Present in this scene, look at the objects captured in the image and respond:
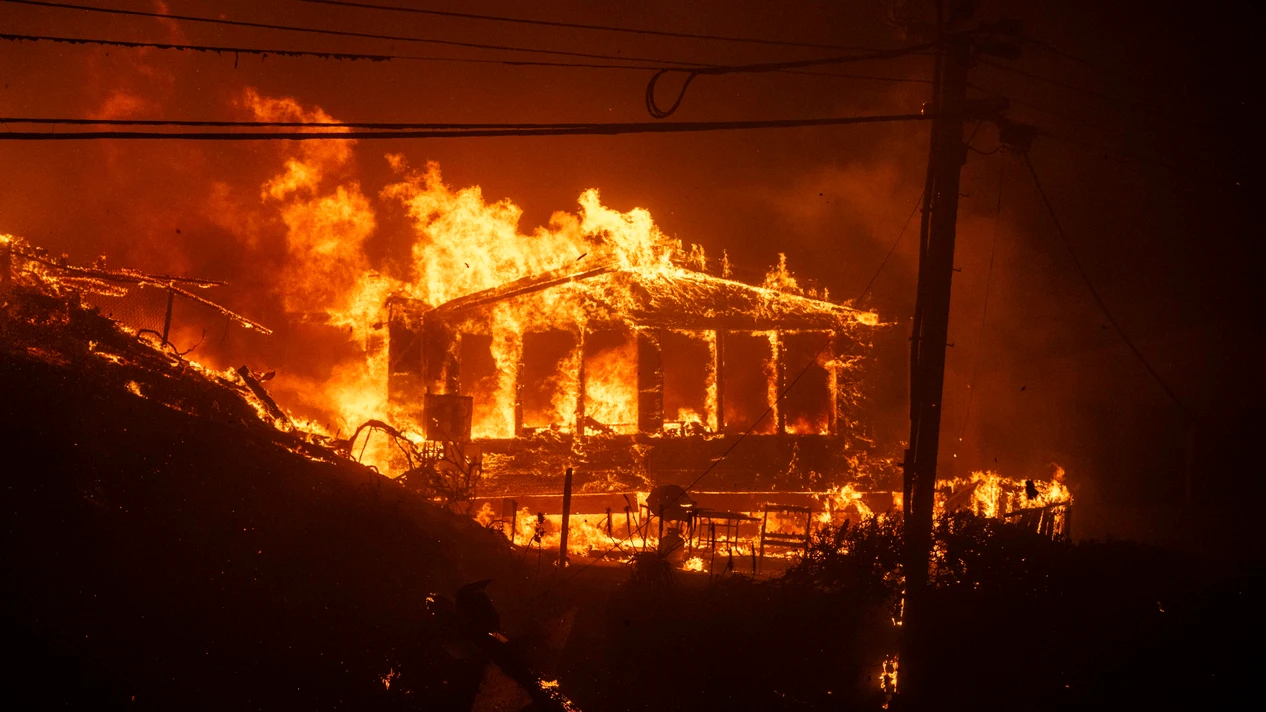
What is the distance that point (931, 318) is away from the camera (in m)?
9.36

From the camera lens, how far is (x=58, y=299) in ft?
46.8

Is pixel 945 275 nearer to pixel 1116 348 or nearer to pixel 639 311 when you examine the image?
pixel 639 311

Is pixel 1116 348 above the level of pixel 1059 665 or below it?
above

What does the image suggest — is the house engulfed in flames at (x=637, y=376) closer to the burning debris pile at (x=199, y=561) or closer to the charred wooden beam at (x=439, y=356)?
the charred wooden beam at (x=439, y=356)

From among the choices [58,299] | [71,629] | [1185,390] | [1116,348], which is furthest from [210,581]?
[1116,348]

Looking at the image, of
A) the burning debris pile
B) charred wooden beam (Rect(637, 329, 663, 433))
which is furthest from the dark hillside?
charred wooden beam (Rect(637, 329, 663, 433))

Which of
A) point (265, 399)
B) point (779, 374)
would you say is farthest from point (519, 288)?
point (779, 374)

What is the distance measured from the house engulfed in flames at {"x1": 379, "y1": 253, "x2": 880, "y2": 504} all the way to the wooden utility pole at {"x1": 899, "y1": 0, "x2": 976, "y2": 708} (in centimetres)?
1236

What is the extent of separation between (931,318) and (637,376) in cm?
1330

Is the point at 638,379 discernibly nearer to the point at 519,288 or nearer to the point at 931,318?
the point at 519,288

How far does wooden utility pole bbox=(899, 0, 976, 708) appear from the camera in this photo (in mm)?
9289

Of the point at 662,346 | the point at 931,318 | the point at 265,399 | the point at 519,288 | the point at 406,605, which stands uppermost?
the point at 519,288

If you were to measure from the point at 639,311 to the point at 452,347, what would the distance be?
5.48m

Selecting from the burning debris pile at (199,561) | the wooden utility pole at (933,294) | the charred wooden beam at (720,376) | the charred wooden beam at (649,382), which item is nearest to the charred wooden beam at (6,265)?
the burning debris pile at (199,561)
